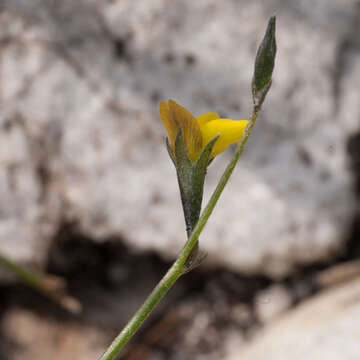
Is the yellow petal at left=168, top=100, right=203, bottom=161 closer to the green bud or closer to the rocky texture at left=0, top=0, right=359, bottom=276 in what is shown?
the green bud

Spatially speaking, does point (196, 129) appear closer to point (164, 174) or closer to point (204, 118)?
point (204, 118)

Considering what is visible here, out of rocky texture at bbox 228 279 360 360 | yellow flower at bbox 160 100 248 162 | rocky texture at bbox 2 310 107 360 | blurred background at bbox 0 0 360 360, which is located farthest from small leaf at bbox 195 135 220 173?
rocky texture at bbox 2 310 107 360

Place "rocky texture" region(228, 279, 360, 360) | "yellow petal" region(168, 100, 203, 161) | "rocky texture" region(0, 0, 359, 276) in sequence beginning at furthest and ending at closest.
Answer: "rocky texture" region(0, 0, 359, 276)
"rocky texture" region(228, 279, 360, 360)
"yellow petal" region(168, 100, 203, 161)

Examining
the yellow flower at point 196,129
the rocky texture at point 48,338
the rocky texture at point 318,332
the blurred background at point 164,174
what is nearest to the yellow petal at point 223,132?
the yellow flower at point 196,129

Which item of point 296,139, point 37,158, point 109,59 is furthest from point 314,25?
point 37,158

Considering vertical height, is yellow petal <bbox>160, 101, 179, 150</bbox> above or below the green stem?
above

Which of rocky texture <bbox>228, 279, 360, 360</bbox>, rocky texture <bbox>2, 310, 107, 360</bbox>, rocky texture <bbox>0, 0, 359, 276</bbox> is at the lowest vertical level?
rocky texture <bbox>228, 279, 360, 360</bbox>
